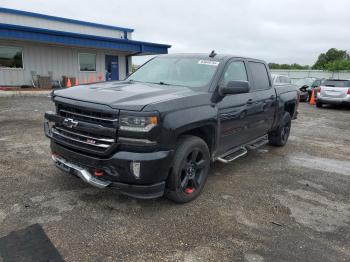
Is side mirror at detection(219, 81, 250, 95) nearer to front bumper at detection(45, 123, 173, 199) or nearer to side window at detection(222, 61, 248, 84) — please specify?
side window at detection(222, 61, 248, 84)

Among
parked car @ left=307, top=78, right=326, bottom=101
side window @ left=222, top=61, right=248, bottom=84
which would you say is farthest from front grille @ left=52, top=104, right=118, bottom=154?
parked car @ left=307, top=78, right=326, bottom=101

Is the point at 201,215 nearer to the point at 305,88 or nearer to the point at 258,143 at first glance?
the point at 258,143

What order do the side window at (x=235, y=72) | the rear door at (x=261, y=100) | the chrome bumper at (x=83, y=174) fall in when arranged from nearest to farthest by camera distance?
the chrome bumper at (x=83, y=174) → the side window at (x=235, y=72) → the rear door at (x=261, y=100)

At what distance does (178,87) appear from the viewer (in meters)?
4.27

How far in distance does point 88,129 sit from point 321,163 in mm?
4689

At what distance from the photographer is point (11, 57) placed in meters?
16.7

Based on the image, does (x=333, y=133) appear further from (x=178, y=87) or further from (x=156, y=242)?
(x=156, y=242)

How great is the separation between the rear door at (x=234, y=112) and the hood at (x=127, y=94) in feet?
2.10

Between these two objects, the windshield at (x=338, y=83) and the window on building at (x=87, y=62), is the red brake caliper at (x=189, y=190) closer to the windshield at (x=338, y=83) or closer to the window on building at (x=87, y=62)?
the windshield at (x=338, y=83)

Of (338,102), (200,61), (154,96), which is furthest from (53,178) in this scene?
(338,102)

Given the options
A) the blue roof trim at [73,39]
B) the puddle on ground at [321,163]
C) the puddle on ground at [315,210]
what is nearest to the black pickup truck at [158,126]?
the puddle on ground at [315,210]

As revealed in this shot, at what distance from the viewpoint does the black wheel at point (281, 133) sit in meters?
6.95

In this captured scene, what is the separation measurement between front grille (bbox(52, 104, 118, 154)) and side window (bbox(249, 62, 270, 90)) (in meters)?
3.06

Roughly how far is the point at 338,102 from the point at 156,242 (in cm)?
1548
